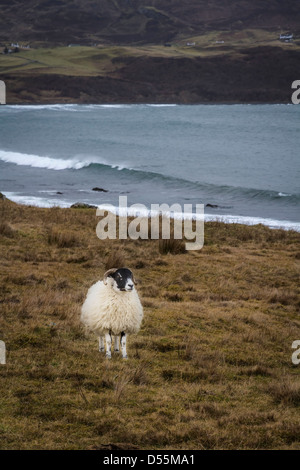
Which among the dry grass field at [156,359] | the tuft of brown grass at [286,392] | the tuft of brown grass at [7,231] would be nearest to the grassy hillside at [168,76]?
the tuft of brown grass at [7,231]

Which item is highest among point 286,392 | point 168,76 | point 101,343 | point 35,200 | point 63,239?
point 168,76

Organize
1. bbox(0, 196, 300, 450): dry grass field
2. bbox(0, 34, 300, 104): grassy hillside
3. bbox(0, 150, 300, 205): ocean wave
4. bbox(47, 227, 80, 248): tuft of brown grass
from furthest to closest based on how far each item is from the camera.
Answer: bbox(0, 34, 300, 104): grassy hillside
bbox(0, 150, 300, 205): ocean wave
bbox(47, 227, 80, 248): tuft of brown grass
bbox(0, 196, 300, 450): dry grass field

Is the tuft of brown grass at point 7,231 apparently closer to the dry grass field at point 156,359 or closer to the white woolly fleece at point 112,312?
the dry grass field at point 156,359

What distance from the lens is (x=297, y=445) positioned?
6.22 m

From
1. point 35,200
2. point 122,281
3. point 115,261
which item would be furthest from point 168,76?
point 122,281

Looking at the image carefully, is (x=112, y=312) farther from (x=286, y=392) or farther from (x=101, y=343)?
(x=286, y=392)

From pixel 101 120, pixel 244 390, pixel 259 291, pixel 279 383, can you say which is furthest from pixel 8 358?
pixel 101 120

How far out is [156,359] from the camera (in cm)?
870

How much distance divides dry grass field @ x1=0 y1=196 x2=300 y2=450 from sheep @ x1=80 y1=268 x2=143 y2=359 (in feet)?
1.45

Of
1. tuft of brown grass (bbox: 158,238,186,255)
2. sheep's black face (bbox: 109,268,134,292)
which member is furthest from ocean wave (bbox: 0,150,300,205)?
sheep's black face (bbox: 109,268,134,292)

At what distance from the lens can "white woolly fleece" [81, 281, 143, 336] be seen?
327 inches

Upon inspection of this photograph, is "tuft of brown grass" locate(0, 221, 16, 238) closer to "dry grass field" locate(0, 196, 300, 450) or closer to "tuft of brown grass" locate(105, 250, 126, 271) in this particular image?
"dry grass field" locate(0, 196, 300, 450)

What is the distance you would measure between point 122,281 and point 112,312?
507 mm

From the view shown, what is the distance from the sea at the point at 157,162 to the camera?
37.4 metres
